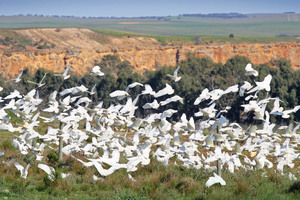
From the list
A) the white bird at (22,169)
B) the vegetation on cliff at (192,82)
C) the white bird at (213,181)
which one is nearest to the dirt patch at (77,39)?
the vegetation on cliff at (192,82)

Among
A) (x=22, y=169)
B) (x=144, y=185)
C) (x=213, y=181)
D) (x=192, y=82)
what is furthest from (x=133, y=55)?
(x=213, y=181)

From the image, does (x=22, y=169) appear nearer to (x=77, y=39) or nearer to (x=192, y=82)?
(x=192, y=82)

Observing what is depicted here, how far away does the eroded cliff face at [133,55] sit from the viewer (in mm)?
59094

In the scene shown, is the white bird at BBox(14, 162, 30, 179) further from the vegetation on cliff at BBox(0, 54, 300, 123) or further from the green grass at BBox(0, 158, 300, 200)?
the vegetation on cliff at BBox(0, 54, 300, 123)

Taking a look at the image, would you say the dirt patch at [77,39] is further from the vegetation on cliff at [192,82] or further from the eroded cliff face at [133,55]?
the vegetation on cliff at [192,82]

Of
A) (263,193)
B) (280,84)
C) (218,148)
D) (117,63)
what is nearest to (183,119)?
(218,148)

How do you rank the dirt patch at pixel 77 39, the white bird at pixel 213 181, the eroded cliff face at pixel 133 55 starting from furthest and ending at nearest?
the dirt patch at pixel 77 39, the eroded cliff face at pixel 133 55, the white bird at pixel 213 181

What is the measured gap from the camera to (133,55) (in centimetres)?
7194

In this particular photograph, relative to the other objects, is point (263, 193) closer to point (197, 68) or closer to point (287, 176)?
point (287, 176)

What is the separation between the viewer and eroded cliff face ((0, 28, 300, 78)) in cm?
5909

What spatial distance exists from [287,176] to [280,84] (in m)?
29.4

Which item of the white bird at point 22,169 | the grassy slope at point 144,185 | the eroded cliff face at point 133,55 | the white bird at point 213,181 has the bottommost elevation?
the eroded cliff face at point 133,55

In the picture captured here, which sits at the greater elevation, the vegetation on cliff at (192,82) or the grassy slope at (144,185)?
the grassy slope at (144,185)

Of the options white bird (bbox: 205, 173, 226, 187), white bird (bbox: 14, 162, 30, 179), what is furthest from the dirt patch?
white bird (bbox: 205, 173, 226, 187)
